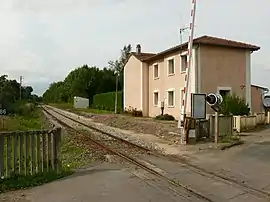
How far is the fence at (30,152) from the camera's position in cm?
819

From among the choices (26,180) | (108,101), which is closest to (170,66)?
(108,101)

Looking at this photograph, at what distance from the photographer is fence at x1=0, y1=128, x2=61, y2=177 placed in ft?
26.9

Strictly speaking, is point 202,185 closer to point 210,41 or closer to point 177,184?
point 177,184

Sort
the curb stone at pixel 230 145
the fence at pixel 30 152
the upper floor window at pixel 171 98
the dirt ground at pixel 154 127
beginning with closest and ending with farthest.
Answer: the fence at pixel 30 152
the curb stone at pixel 230 145
the dirt ground at pixel 154 127
the upper floor window at pixel 171 98

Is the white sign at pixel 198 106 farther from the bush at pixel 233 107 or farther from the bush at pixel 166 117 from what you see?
the bush at pixel 166 117

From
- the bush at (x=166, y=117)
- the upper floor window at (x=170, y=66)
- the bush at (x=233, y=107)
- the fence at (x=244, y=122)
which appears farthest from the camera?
the upper floor window at (x=170, y=66)

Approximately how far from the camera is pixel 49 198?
7047 mm

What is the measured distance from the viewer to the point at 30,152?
338 inches

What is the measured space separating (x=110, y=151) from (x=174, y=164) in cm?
343

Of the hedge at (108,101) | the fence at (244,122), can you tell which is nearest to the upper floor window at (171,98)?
the fence at (244,122)

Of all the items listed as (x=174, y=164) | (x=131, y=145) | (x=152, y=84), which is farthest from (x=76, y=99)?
(x=174, y=164)

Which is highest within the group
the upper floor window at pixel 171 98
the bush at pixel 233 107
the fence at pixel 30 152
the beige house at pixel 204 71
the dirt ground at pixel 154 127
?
the beige house at pixel 204 71

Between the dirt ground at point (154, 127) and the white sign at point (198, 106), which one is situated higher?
the white sign at point (198, 106)

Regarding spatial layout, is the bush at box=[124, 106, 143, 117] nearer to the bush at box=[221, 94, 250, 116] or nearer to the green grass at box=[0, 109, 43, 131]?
the green grass at box=[0, 109, 43, 131]
